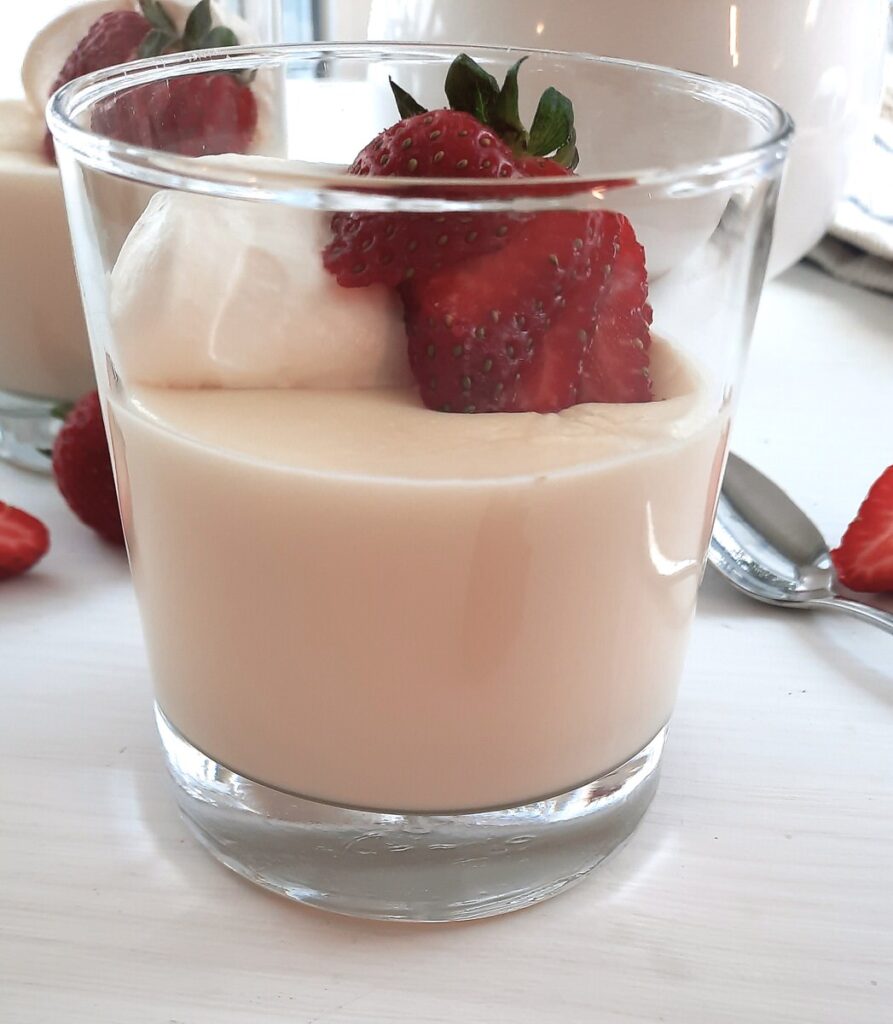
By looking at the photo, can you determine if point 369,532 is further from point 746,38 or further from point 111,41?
point 746,38

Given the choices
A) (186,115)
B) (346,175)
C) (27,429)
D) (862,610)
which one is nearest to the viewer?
(346,175)

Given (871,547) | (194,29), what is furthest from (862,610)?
(194,29)

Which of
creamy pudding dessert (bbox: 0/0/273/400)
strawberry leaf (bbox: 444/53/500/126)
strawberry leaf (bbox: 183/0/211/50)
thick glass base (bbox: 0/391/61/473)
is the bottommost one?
thick glass base (bbox: 0/391/61/473)

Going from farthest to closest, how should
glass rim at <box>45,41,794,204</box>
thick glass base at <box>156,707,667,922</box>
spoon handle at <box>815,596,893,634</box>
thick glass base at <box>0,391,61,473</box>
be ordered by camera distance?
1. thick glass base at <box>0,391,61,473</box>
2. spoon handle at <box>815,596,893,634</box>
3. thick glass base at <box>156,707,667,922</box>
4. glass rim at <box>45,41,794,204</box>

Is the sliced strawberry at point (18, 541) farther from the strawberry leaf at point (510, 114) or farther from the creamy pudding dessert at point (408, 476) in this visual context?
the strawberry leaf at point (510, 114)

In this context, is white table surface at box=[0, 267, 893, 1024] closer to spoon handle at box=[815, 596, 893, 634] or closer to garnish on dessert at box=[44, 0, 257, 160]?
spoon handle at box=[815, 596, 893, 634]

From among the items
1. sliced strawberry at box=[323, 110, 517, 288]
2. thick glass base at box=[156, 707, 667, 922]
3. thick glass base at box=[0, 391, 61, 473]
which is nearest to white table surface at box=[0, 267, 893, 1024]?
thick glass base at box=[156, 707, 667, 922]

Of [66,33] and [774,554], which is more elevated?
[66,33]
